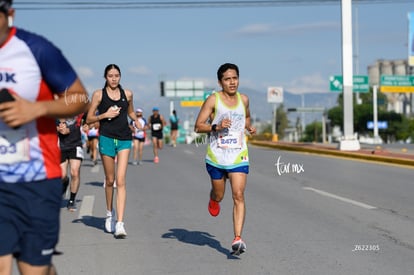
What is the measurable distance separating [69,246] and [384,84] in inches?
1869

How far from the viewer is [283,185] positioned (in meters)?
15.1

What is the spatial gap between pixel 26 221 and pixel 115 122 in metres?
5.22

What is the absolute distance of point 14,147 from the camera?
366cm

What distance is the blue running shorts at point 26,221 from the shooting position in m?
3.65

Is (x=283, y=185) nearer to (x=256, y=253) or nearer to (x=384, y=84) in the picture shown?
(x=256, y=253)

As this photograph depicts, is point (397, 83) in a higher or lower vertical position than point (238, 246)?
higher

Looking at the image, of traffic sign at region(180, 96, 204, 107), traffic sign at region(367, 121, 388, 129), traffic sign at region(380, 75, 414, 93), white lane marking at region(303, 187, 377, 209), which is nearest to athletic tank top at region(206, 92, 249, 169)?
white lane marking at region(303, 187, 377, 209)

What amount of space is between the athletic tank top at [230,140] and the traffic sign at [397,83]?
154 feet

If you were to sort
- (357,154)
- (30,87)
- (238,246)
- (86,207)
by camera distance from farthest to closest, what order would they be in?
(357,154), (86,207), (238,246), (30,87)

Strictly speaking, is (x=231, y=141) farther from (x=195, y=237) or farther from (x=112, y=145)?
(x=112, y=145)

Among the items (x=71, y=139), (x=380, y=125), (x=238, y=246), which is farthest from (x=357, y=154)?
(x=380, y=125)

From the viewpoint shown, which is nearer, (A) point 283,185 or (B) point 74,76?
(B) point 74,76

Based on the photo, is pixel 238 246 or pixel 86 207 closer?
pixel 238 246

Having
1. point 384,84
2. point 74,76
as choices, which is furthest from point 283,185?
point 384,84
